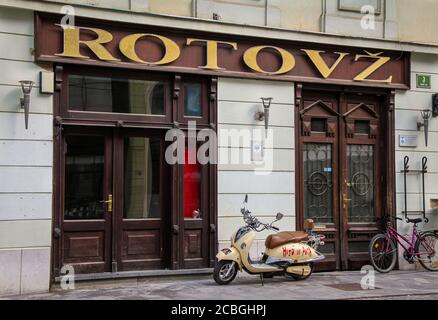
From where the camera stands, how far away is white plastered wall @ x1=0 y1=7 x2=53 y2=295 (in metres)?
8.48

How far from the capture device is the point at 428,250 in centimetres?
1074

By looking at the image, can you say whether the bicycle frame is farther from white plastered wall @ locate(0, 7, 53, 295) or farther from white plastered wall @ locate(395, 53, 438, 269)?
white plastered wall @ locate(0, 7, 53, 295)

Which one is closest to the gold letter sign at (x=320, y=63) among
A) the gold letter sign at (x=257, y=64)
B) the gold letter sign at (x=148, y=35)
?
the gold letter sign at (x=257, y=64)

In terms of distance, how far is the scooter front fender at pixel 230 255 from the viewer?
29.5 ft

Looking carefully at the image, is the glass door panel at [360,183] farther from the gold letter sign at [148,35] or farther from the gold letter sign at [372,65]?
the gold letter sign at [148,35]

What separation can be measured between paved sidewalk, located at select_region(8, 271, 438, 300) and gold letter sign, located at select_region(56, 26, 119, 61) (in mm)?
3376

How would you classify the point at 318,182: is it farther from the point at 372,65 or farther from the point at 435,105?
the point at 435,105

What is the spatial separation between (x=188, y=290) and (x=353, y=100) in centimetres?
471

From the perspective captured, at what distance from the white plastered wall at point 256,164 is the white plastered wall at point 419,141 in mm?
2150

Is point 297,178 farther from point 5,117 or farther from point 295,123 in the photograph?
point 5,117

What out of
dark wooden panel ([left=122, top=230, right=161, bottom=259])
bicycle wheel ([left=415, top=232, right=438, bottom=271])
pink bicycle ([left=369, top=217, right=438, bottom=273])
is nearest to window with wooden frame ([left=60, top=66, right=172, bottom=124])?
dark wooden panel ([left=122, top=230, right=161, bottom=259])

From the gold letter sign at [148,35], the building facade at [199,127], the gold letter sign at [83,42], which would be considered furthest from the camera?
the gold letter sign at [148,35]

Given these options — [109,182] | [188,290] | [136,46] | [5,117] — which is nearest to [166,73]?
[136,46]

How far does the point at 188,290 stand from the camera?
875cm
